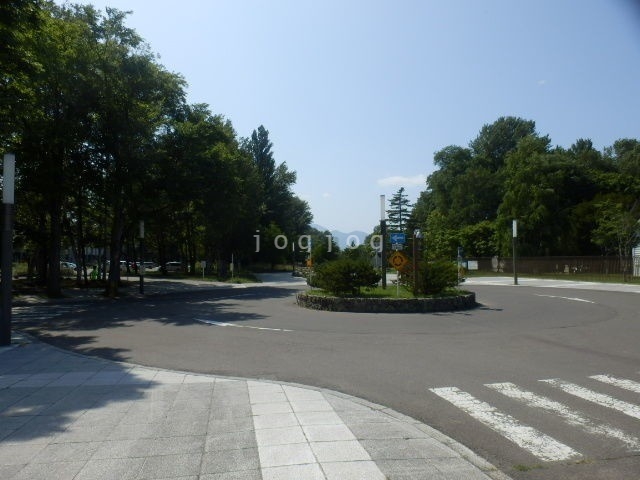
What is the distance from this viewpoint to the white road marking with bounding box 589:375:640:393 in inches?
295

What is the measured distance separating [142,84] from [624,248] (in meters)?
39.4

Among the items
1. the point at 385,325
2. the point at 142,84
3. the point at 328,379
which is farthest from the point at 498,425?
the point at 142,84

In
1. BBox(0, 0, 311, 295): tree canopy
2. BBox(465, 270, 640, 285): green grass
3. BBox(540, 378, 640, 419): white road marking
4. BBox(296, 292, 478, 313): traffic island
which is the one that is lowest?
BBox(540, 378, 640, 419): white road marking

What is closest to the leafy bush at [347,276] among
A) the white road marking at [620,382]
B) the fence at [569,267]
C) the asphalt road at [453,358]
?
the asphalt road at [453,358]

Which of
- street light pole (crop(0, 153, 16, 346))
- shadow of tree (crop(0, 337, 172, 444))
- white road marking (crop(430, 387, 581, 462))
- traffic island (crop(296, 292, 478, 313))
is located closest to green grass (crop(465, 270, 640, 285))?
traffic island (crop(296, 292, 478, 313))

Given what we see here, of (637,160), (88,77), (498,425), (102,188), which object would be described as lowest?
(498,425)

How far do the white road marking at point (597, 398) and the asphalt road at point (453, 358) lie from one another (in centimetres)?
5

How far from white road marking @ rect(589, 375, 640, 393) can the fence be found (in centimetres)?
3272

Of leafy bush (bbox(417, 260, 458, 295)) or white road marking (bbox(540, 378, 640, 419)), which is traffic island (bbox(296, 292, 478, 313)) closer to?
leafy bush (bbox(417, 260, 458, 295))

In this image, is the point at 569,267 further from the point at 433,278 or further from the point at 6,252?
the point at 6,252

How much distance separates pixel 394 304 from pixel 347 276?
2.39 metres

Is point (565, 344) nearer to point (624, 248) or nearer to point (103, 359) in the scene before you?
point (103, 359)

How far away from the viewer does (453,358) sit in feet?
32.4

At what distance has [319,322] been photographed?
15.7 m
